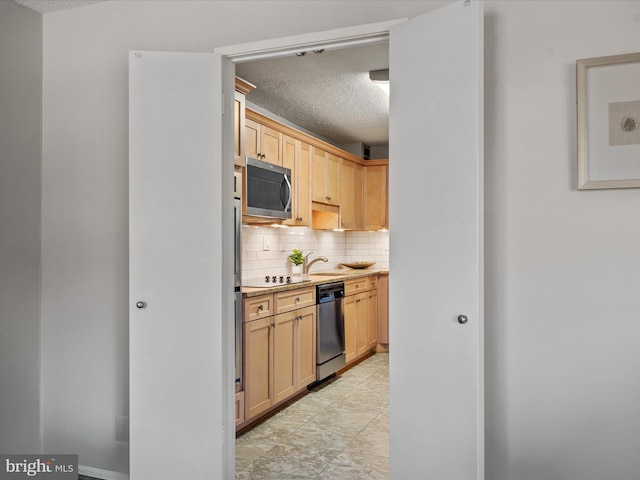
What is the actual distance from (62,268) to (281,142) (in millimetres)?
2223

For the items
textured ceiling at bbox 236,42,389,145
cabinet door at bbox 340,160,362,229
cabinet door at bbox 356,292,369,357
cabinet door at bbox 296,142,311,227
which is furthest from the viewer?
cabinet door at bbox 340,160,362,229

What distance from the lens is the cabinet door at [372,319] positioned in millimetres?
5805

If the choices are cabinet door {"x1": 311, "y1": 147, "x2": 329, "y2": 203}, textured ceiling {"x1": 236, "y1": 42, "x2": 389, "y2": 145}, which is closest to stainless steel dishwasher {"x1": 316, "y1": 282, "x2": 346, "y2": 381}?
cabinet door {"x1": 311, "y1": 147, "x2": 329, "y2": 203}

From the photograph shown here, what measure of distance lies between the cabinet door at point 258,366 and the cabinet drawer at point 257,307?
0.04 meters

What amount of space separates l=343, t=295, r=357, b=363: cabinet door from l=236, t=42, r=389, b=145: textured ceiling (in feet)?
6.22

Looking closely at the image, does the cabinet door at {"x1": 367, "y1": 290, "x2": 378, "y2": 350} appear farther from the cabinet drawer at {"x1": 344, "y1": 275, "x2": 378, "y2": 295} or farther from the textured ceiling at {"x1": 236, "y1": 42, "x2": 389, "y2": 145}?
the textured ceiling at {"x1": 236, "y1": 42, "x2": 389, "y2": 145}

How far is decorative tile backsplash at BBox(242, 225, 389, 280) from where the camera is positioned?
461cm

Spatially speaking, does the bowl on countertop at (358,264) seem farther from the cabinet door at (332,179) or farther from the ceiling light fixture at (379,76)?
the ceiling light fixture at (379,76)

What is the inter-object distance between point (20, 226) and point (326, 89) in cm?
258

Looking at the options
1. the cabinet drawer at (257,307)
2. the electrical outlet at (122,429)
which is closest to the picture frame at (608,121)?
the cabinet drawer at (257,307)

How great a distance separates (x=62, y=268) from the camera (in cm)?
280

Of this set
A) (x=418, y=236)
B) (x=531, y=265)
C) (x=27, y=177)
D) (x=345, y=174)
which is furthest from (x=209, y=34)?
(x=345, y=174)

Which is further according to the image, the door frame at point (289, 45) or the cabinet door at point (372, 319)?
the cabinet door at point (372, 319)

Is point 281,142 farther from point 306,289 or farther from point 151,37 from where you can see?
point 151,37
